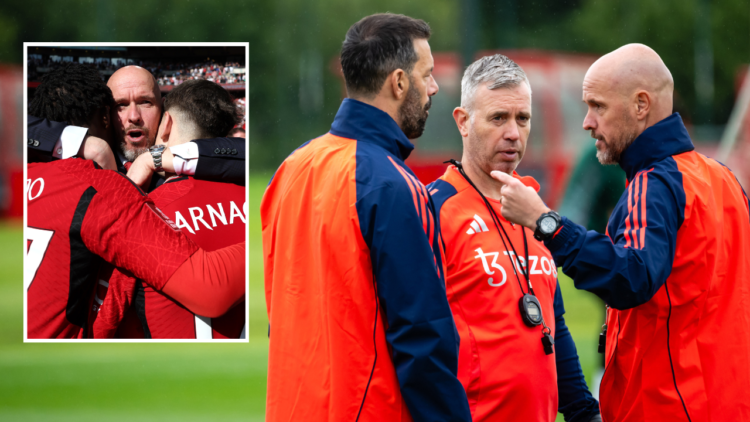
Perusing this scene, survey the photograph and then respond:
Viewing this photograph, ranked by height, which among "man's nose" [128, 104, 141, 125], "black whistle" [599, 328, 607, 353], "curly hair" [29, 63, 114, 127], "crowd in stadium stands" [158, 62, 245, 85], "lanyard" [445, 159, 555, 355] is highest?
"crowd in stadium stands" [158, 62, 245, 85]

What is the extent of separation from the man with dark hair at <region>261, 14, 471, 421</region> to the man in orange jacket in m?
0.54

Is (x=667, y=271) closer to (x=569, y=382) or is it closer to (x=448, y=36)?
(x=569, y=382)

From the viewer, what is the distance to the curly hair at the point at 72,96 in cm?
305

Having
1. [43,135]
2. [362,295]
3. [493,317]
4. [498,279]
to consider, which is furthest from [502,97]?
[43,135]

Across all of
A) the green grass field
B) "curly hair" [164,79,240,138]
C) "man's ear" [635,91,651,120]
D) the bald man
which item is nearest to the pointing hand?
the bald man

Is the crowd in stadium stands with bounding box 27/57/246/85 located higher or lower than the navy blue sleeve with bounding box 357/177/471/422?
higher

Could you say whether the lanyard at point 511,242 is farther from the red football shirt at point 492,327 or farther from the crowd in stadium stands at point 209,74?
the crowd in stadium stands at point 209,74

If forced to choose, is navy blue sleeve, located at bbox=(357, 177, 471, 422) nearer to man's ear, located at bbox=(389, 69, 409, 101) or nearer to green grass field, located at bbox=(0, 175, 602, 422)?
man's ear, located at bbox=(389, 69, 409, 101)

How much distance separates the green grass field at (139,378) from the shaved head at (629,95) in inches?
192

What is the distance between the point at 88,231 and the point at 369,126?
139 centimetres

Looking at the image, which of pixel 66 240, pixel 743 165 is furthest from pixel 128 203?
pixel 743 165

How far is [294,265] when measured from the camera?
2107 millimetres

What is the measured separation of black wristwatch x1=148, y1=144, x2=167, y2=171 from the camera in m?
3.04

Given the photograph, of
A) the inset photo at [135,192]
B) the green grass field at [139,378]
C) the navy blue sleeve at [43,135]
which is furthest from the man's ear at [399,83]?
the green grass field at [139,378]
